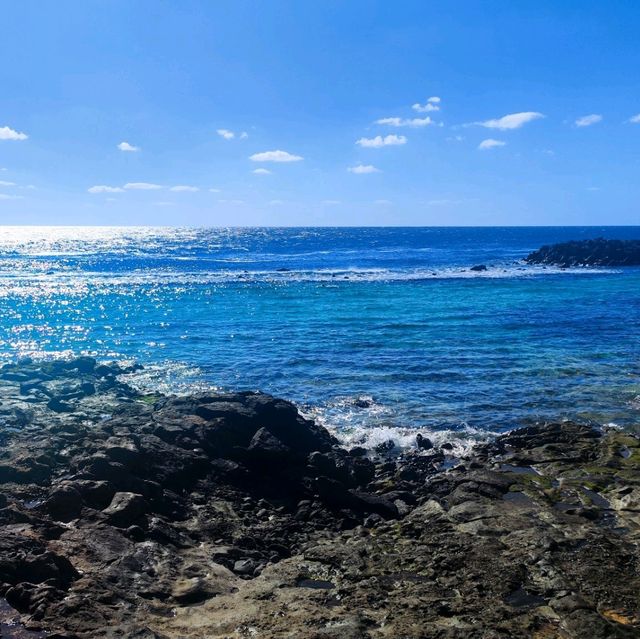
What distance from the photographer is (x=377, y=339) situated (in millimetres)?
44688

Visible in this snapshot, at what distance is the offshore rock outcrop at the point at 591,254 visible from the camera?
111 meters

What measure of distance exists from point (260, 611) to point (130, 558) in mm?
3640

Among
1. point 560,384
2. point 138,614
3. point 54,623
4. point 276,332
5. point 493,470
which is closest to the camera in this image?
point 54,623

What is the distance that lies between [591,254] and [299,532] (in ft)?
375

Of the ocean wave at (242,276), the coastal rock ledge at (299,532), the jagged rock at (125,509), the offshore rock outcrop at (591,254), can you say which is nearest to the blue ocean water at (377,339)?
the ocean wave at (242,276)

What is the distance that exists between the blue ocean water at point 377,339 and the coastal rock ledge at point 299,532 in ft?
15.2

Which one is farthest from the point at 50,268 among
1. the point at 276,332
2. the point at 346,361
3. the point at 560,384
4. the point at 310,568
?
the point at 310,568

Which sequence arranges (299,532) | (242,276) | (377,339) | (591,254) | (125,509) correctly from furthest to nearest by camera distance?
1. (591,254)
2. (242,276)
3. (377,339)
4. (299,532)
5. (125,509)

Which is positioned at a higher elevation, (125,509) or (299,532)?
(125,509)

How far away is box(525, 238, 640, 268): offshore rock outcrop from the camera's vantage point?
11075 cm

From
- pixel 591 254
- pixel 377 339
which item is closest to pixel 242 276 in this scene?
pixel 377 339

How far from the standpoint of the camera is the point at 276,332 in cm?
4784

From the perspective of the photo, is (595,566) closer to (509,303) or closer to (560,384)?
(560,384)

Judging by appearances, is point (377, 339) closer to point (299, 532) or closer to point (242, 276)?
point (299, 532)
